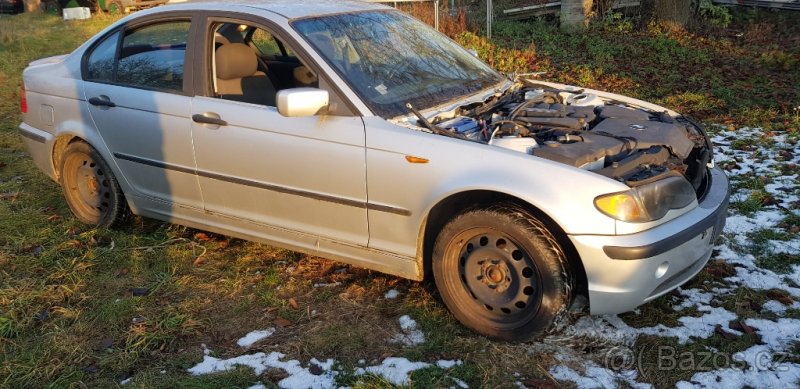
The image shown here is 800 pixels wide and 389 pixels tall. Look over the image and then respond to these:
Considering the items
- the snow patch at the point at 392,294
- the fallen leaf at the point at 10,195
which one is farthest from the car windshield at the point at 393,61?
the fallen leaf at the point at 10,195

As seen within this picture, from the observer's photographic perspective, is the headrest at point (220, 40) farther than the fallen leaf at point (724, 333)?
Yes

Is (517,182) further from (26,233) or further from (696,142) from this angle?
(26,233)

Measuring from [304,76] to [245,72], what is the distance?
39cm

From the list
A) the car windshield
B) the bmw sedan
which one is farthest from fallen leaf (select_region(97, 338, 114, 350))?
the car windshield

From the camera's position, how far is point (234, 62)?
4391 mm

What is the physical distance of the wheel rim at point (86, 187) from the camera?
16.5ft

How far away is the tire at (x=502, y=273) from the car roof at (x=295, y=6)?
1.71 m

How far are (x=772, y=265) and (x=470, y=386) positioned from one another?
2.30 m

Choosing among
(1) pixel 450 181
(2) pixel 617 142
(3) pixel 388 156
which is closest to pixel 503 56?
(2) pixel 617 142

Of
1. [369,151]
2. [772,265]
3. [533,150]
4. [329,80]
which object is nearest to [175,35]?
[329,80]

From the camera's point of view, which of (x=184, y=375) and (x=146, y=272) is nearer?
(x=184, y=375)

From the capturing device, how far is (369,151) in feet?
11.8

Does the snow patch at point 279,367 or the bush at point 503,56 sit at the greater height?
the bush at point 503,56

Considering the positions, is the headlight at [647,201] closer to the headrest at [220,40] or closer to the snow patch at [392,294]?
the snow patch at [392,294]
